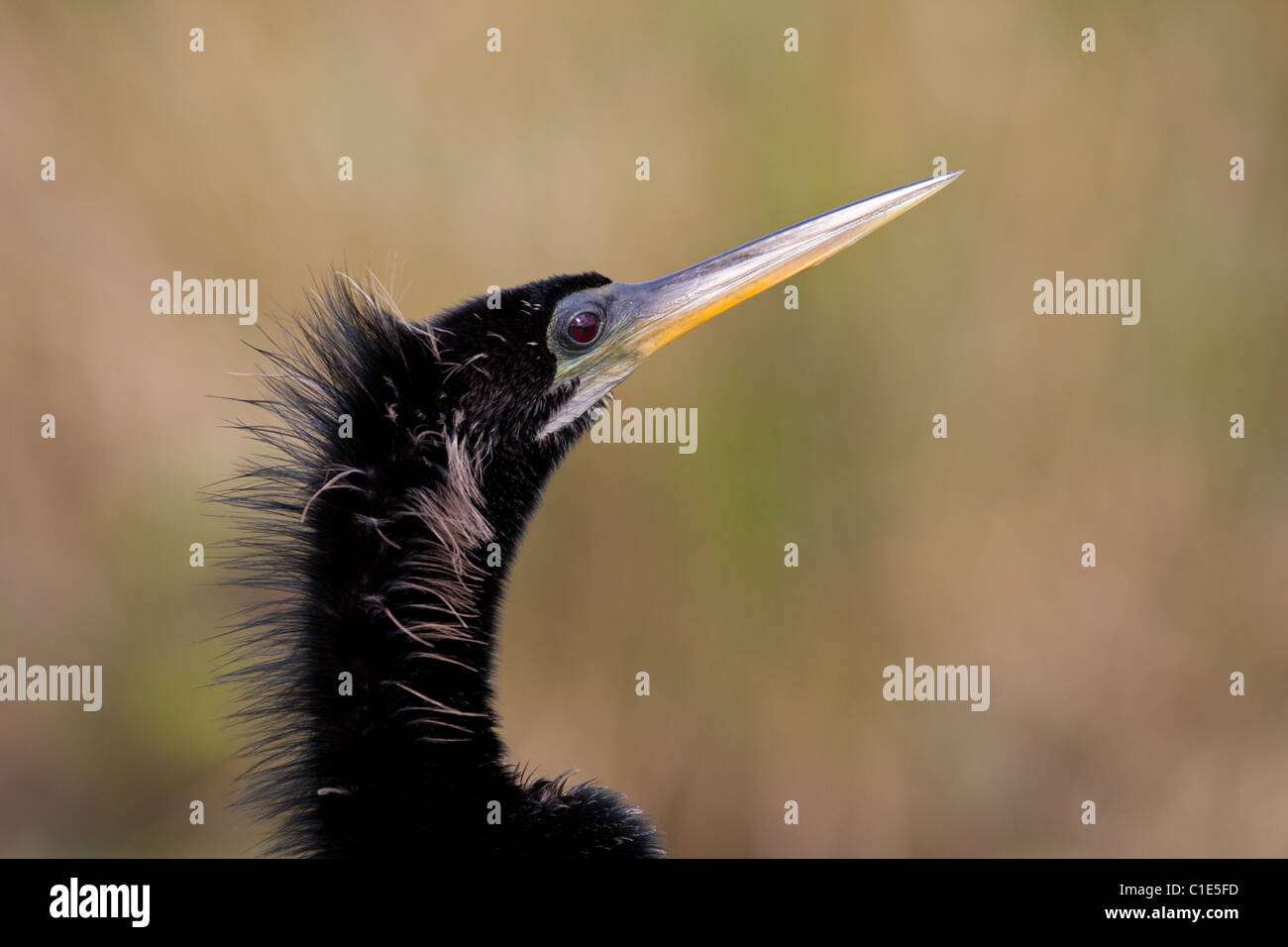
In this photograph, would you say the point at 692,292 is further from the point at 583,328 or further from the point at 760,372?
the point at 760,372

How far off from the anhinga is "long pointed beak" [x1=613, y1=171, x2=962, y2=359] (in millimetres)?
177

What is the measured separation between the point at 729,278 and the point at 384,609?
1.12 meters

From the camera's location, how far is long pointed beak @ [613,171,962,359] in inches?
91.4

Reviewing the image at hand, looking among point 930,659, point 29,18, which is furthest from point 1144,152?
point 29,18

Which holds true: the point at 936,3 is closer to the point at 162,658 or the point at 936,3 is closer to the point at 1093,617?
the point at 1093,617

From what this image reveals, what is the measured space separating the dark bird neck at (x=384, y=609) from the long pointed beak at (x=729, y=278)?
1.47ft

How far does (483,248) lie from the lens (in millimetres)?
4098

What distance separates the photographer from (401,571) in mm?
1945

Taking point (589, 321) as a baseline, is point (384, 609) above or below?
below

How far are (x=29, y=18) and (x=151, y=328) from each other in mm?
1301

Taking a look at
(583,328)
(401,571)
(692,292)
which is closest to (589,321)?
(583,328)

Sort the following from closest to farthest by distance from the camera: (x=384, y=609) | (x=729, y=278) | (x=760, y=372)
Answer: (x=384, y=609), (x=729, y=278), (x=760, y=372)

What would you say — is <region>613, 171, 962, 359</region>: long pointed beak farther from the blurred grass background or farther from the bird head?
the blurred grass background

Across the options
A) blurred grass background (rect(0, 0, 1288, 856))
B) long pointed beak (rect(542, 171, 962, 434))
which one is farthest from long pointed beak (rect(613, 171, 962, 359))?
blurred grass background (rect(0, 0, 1288, 856))
